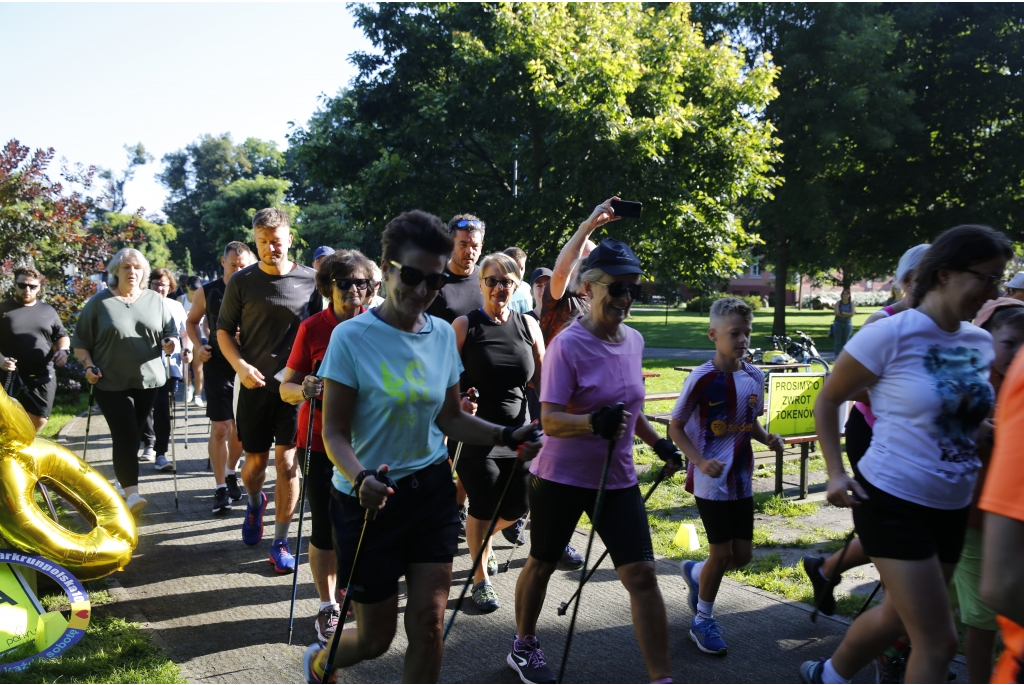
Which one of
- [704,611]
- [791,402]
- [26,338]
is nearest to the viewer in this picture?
[704,611]

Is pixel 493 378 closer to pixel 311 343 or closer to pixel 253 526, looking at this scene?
pixel 311 343

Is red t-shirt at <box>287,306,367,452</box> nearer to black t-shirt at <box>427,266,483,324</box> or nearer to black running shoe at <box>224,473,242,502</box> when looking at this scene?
black t-shirt at <box>427,266,483,324</box>

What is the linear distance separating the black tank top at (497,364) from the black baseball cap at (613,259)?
1.09m

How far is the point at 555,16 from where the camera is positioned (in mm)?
16828

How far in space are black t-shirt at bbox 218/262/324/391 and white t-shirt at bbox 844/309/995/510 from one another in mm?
3795

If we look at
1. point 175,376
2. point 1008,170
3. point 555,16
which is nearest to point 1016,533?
point 175,376

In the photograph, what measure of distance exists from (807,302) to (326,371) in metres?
66.9

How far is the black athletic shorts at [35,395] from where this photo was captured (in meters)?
7.68

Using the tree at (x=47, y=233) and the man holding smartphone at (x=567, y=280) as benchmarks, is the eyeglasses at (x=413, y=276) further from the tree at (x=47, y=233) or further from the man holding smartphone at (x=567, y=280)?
the tree at (x=47, y=233)

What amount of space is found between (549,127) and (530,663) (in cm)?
1423

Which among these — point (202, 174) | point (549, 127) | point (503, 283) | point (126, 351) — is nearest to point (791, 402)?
point (503, 283)

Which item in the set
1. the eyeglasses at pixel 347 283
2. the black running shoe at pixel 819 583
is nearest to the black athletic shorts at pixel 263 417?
the eyeglasses at pixel 347 283

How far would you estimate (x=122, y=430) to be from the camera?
6168mm

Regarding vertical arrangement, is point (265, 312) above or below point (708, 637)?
above
